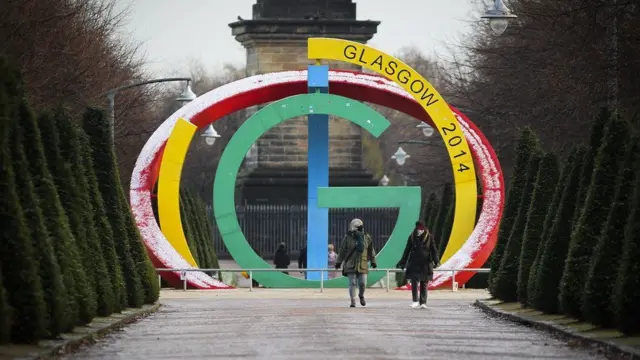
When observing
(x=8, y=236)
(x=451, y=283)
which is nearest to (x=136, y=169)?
(x=451, y=283)

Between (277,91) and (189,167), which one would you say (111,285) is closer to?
(277,91)

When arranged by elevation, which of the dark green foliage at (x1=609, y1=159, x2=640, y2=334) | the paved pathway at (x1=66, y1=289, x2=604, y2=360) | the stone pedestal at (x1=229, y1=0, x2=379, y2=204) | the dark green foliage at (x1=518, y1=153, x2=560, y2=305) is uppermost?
the stone pedestal at (x1=229, y1=0, x2=379, y2=204)

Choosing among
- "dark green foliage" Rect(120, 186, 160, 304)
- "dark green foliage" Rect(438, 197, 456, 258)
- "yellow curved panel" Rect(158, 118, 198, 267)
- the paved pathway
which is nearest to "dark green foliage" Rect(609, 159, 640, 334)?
the paved pathway

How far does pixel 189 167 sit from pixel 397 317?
88.7 m

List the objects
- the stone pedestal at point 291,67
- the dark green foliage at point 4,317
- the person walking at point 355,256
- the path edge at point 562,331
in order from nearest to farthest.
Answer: the dark green foliage at point 4,317
the path edge at point 562,331
the person walking at point 355,256
the stone pedestal at point 291,67

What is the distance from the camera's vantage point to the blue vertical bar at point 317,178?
44.7m

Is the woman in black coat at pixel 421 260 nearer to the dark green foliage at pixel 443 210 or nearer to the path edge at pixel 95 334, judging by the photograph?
the path edge at pixel 95 334

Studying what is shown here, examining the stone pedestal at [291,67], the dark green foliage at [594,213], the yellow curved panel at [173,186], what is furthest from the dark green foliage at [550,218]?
the stone pedestal at [291,67]

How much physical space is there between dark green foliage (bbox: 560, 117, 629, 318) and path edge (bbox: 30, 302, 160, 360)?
6473mm

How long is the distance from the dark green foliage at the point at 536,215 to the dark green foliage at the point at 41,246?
413 inches

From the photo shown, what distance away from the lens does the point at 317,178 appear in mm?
45469

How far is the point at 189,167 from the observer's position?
117312 millimetres

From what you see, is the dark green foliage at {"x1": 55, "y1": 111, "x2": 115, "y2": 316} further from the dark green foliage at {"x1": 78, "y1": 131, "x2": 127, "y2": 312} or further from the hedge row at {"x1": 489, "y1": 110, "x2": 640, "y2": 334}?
the hedge row at {"x1": 489, "y1": 110, "x2": 640, "y2": 334}

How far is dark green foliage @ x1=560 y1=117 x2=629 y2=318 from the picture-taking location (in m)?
25.7
